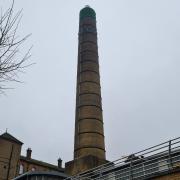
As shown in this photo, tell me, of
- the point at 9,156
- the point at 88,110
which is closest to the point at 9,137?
the point at 9,156

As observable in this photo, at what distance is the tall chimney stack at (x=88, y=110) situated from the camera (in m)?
21.3

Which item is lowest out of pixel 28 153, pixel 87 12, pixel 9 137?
pixel 9 137

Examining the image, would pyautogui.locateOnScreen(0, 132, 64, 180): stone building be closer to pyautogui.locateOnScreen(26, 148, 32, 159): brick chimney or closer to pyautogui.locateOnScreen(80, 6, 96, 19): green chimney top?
pyautogui.locateOnScreen(26, 148, 32, 159): brick chimney

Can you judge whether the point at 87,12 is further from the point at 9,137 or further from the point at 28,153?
the point at 28,153

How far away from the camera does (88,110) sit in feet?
76.7

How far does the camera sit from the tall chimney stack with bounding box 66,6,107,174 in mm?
21284

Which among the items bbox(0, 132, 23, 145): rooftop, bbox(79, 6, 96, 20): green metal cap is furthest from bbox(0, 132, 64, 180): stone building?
bbox(79, 6, 96, 20): green metal cap

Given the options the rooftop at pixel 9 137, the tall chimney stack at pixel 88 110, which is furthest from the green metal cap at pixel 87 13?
the rooftop at pixel 9 137

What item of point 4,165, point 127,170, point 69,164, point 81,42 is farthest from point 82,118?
point 4,165

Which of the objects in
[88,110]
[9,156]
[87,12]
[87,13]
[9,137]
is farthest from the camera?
[9,137]

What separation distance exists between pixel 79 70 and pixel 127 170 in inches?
533

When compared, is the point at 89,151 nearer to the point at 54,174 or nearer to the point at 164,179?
the point at 54,174

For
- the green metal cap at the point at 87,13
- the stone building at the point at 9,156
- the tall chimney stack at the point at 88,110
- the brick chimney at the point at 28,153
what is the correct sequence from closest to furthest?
1. the tall chimney stack at the point at 88,110
2. the green metal cap at the point at 87,13
3. the stone building at the point at 9,156
4. the brick chimney at the point at 28,153

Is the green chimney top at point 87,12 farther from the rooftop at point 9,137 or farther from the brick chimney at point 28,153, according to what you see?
the brick chimney at point 28,153
